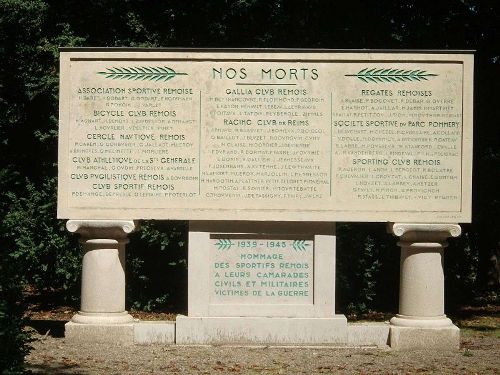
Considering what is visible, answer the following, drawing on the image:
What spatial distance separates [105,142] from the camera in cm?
979

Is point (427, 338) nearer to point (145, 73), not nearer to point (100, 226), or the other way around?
point (100, 226)

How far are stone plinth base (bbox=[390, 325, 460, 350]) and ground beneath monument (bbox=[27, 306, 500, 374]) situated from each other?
0.12 metres

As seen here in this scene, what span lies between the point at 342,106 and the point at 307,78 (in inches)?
22.8

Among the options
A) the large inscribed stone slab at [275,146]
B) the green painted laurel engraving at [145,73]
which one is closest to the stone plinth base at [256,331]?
the large inscribed stone slab at [275,146]

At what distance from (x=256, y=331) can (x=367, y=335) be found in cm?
145

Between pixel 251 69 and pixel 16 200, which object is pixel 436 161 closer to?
pixel 251 69

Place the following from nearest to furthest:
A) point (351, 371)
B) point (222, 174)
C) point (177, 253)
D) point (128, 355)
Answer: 1. point (351, 371)
2. point (128, 355)
3. point (222, 174)
4. point (177, 253)

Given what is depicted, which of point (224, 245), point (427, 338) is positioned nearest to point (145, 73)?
point (224, 245)

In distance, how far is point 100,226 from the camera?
9.70 metres

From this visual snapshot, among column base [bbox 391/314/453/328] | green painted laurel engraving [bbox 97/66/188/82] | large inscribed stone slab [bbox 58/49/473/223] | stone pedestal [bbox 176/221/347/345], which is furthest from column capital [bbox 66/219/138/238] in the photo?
column base [bbox 391/314/453/328]

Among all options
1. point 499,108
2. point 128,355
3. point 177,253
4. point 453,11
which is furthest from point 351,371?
point 453,11

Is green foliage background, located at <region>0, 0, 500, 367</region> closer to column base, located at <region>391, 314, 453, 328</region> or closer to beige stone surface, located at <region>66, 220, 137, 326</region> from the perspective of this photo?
beige stone surface, located at <region>66, 220, 137, 326</region>

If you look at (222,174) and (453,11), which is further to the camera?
(453,11)

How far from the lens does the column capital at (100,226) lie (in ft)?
31.8
